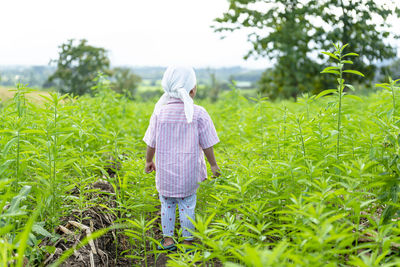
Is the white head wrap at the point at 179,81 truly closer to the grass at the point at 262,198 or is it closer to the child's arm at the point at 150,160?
the child's arm at the point at 150,160

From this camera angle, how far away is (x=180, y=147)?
3.56 metres

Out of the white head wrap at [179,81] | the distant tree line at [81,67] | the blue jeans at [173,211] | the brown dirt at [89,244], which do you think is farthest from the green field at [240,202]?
the distant tree line at [81,67]

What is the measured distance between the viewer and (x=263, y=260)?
146 cm

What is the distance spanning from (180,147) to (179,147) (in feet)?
0.03

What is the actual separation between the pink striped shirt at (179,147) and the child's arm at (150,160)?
18 cm

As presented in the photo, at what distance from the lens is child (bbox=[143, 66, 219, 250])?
3.54 metres

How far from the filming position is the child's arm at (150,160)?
3.80 meters

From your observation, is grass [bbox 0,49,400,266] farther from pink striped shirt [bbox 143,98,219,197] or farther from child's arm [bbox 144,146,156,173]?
pink striped shirt [bbox 143,98,219,197]

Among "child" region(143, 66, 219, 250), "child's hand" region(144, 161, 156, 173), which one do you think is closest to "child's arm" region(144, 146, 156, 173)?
"child's hand" region(144, 161, 156, 173)

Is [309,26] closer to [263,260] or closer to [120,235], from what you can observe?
[120,235]

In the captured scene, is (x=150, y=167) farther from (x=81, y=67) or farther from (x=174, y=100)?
(x=81, y=67)

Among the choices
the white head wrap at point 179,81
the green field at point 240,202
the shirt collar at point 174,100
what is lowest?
the green field at point 240,202

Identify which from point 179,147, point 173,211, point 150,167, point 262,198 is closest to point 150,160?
point 150,167

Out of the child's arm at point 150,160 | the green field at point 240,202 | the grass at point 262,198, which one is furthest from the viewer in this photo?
the child's arm at point 150,160
